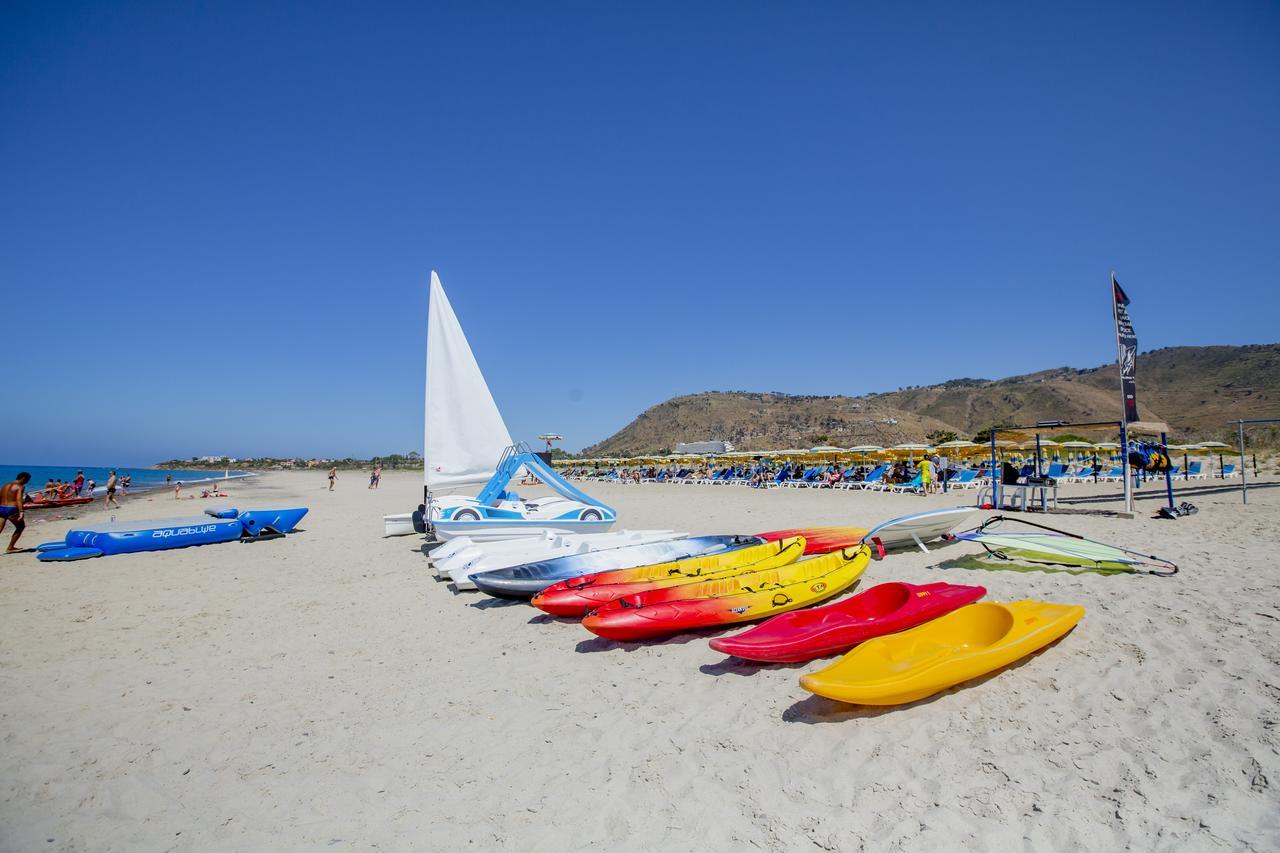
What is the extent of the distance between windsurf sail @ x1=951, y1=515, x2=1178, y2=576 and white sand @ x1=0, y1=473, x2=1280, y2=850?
358mm

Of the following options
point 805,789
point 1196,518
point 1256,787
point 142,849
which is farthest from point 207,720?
point 1196,518

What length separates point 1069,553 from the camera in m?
6.39

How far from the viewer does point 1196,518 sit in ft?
33.8

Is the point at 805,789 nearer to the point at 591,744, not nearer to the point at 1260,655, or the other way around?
the point at 591,744

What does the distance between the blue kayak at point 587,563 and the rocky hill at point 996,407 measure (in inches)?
1977

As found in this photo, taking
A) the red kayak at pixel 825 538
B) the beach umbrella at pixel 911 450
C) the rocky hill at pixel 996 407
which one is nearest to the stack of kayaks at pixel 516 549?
the red kayak at pixel 825 538

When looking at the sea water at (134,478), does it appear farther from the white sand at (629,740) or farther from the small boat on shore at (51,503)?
the white sand at (629,740)

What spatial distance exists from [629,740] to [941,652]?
7.30 feet

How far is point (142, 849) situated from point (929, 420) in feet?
272

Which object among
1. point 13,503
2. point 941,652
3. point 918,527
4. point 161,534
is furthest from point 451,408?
point 941,652

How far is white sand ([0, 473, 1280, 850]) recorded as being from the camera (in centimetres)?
282

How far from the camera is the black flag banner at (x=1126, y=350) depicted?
10.9 metres

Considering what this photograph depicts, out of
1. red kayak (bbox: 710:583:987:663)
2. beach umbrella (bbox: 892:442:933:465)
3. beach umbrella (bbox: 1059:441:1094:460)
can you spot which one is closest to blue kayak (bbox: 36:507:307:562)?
red kayak (bbox: 710:583:987:663)

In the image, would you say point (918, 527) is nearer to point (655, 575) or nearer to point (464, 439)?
point (655, 575)
